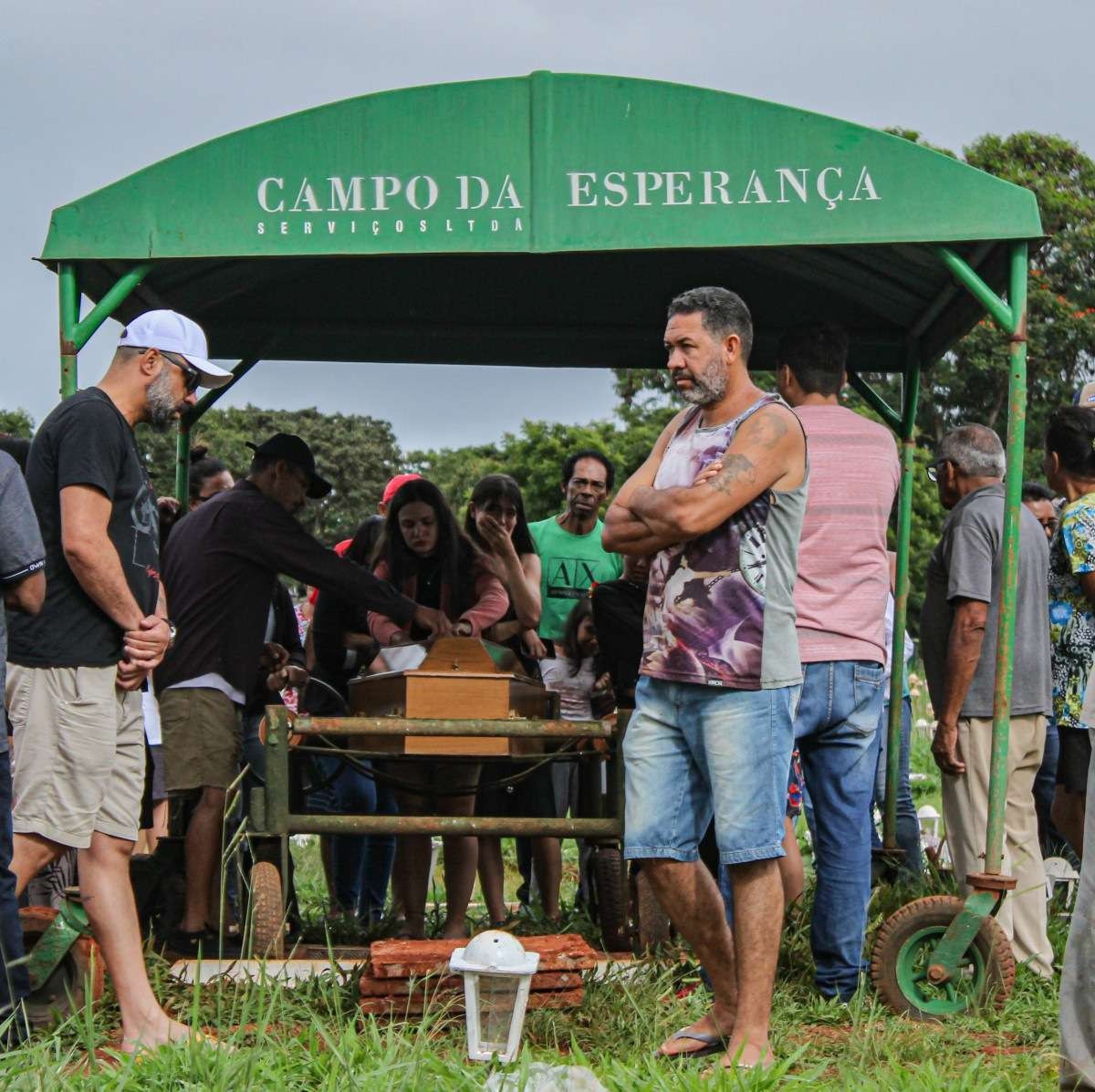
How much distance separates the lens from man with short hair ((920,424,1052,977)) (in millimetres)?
6098

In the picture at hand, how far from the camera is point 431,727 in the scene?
5.68 m

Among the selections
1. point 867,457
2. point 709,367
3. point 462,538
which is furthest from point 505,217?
point 462,538

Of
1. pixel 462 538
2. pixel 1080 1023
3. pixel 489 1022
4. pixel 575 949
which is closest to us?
pixel 1080 1023

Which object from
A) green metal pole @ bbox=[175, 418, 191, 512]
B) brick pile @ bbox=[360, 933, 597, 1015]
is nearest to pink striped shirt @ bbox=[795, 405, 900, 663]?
brick pile @ bbox=[360, 933, 597, 1015]

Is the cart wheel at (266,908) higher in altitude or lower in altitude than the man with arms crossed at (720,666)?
lower

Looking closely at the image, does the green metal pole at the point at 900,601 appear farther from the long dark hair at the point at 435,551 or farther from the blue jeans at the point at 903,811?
the long dark hair at the point at 435,551

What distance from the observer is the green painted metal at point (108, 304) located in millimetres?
5555

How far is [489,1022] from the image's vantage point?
454 centimetres

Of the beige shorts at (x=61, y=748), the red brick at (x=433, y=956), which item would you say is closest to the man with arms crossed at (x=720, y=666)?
the red brick at (x=433, y=956)

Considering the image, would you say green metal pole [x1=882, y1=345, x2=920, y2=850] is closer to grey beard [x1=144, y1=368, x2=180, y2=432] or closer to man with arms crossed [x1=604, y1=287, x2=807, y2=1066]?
man with arms crossed [x1=604, y1=287, x2=807, y2=1066]

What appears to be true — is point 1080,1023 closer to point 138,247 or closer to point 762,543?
point 762,543

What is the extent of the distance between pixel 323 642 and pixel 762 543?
333 cm

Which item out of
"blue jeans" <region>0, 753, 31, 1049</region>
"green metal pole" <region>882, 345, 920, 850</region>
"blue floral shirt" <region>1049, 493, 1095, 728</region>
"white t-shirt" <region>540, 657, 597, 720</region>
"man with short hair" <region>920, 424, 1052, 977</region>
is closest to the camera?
"blue jeans" <region>0, 753, 31, 1049</region>

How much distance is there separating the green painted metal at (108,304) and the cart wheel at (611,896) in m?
2.81
